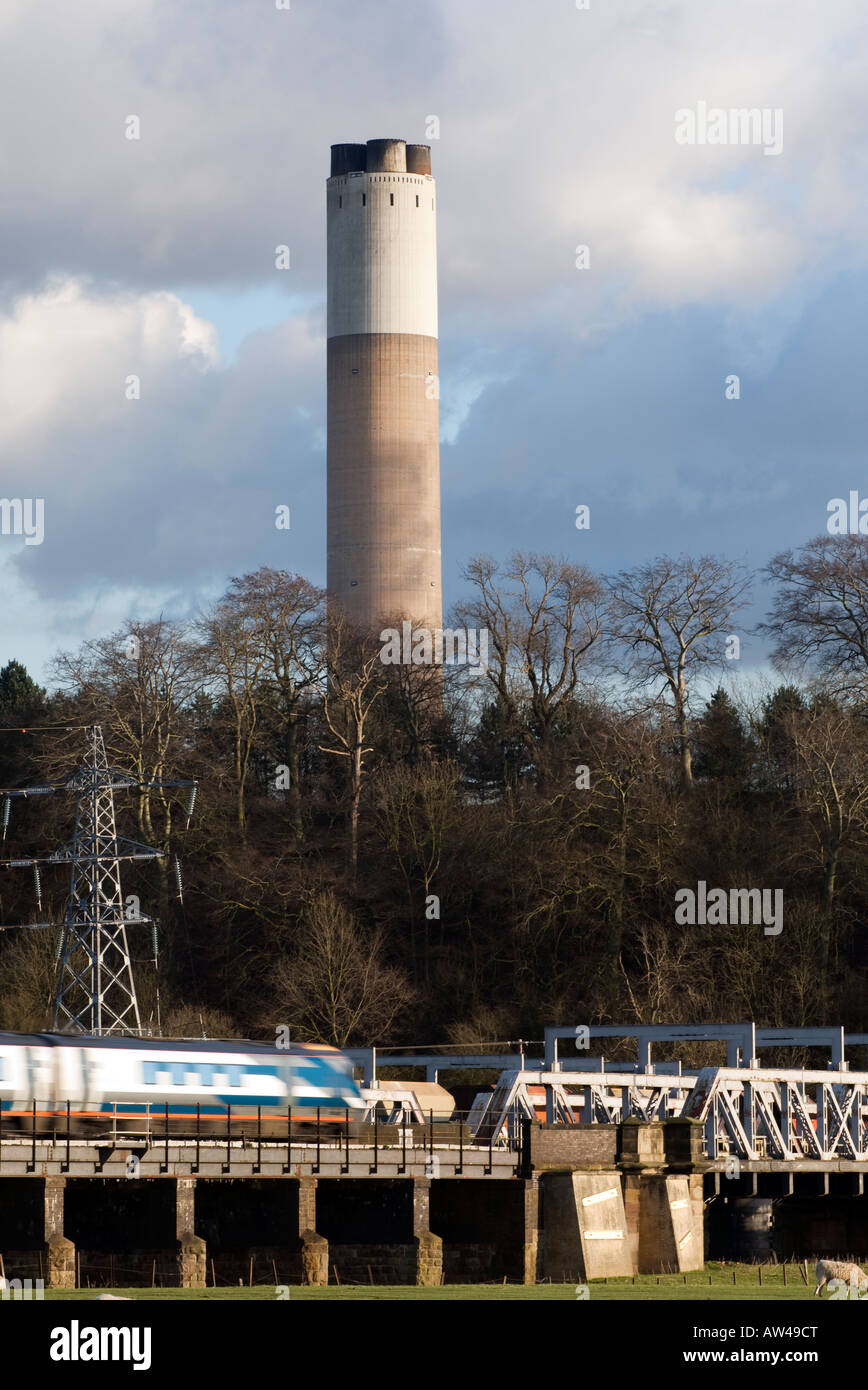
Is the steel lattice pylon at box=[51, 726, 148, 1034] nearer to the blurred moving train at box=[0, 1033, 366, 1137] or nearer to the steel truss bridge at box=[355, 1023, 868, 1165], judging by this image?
the blurred moving train at box=[0, 1033, 366, 1137]

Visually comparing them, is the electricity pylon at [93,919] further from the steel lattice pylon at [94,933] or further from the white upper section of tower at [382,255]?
the white upper section of tower at [382,255]

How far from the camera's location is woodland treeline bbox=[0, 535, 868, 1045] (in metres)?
79.1

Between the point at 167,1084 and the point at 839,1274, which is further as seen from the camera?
the point at 167,1084

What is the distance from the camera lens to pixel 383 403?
12344 cm

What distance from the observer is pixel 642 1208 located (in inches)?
Result: 1971

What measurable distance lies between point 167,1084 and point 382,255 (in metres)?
77.0

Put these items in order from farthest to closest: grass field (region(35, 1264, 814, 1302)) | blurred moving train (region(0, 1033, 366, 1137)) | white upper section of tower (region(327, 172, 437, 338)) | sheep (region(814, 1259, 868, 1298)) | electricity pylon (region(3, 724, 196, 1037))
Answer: white upper section of tower (region(327, 172, 437, 338)) → electricity pylon (region(3, 724, 196, 1037)) → blurred moving train (region(0, 1033, 366, 1137)) → sheep (region(814, 1259, 868, 1298)) → grass field (region(35, 1264, 814, 1302))

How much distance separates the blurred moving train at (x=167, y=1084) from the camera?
176ft

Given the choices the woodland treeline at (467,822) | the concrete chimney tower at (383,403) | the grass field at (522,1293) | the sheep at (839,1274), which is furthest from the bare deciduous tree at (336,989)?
the concrete chimney tower at (383,403)

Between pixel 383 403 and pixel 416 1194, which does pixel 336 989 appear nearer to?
pixel 416 1194

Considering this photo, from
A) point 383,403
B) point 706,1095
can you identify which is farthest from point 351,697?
point 706,1095

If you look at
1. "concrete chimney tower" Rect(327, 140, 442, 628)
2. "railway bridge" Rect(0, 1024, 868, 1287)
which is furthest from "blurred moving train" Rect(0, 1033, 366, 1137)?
"concrete chimney tower" Rect(327, 140, 442, 628)

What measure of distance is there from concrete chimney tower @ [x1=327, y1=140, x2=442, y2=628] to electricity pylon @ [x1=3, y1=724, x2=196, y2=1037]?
39484mm

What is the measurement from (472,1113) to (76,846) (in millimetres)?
16423
